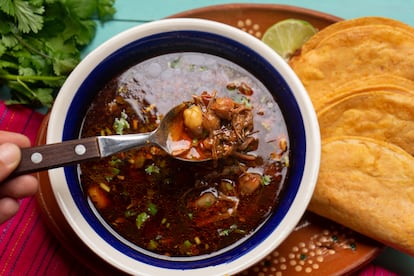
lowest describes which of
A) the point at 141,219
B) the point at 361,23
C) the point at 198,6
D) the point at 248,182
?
the point at 141,219

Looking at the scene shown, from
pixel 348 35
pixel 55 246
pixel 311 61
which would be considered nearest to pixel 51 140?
pixel 55 246

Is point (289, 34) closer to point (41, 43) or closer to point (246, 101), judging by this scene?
point (246, 101)

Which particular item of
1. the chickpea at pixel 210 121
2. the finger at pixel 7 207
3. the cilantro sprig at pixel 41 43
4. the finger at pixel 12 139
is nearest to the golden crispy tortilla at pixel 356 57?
the chickpea at pixel 210 121

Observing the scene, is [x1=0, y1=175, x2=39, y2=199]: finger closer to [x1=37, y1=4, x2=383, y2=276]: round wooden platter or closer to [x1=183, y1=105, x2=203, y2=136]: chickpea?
[x1=37, y1=4, x2=383, y2=276]: round wooden platter

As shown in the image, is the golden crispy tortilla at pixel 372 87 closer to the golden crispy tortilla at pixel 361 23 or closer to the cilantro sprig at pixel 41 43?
the golden crispy tortilla at pixel 361 23

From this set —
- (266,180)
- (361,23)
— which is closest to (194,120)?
(266,180)

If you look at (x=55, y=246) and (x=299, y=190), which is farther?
(x=55, y=246)

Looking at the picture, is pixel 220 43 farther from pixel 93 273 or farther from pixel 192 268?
pixel 93 273

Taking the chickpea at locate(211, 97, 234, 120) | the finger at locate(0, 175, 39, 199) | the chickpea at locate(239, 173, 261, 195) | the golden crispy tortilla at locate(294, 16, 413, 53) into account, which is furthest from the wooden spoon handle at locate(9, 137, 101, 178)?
the golden crispy tortilla at locate(294, 16, 413, 53)
